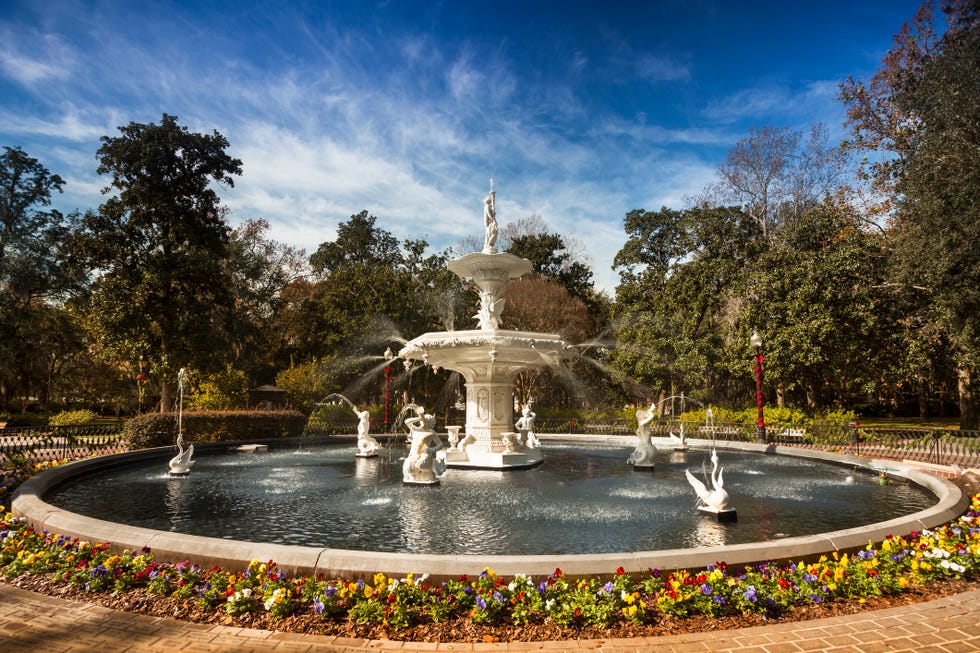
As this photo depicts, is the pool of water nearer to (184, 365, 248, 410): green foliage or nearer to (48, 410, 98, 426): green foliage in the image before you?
(184, 365, 248, 410): green foliage

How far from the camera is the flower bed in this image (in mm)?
5156

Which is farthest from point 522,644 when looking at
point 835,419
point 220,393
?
point 220,393

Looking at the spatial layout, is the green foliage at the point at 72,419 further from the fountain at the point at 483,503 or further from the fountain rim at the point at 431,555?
the fountain rim at the point at 431,555

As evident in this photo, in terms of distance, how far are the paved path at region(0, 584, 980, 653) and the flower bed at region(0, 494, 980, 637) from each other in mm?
259

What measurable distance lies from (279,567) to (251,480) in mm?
8537

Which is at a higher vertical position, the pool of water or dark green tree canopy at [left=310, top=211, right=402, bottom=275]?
dark green tree canopy at [left=310, top=211, right=402, bottom=275]

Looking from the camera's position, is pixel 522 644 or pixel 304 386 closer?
pixel 522 644

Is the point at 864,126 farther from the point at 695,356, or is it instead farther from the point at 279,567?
the point at 279,567

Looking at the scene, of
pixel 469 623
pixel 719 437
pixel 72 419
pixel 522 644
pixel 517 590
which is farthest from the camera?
pixel 72 419

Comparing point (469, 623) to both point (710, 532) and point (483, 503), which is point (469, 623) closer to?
point (710, 532)

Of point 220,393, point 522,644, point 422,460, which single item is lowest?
point 522,644

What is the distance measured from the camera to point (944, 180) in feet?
67.5

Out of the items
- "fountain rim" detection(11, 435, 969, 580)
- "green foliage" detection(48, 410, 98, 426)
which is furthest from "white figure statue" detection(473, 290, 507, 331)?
"green foliage" detection(48, 410, 98, 426)

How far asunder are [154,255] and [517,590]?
3079 centimetres
